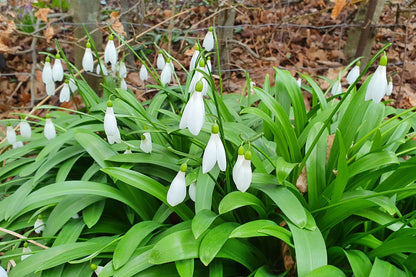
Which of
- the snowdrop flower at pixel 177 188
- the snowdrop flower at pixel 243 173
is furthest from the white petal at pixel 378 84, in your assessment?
the snowdrop flower at pixel 177 188

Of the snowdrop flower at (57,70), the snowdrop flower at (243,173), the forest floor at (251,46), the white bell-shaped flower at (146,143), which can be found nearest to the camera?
the snowdrop flower at (243,173)

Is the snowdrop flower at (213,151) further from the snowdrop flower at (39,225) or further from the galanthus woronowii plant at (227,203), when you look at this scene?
the snowdrop flower at (39,225)

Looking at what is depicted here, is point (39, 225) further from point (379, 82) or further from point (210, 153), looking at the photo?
point (379, 82)

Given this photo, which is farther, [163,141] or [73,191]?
[163,141]

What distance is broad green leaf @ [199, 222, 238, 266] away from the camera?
147 centimetres

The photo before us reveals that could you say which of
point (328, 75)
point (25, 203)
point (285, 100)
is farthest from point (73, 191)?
point (328, 75)

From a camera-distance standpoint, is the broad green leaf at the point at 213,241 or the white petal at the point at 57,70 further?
the white petal at the point at 57,70

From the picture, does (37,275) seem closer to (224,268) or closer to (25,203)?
(25,203)

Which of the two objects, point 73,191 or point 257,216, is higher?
point 73,191

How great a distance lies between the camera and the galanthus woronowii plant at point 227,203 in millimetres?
1527

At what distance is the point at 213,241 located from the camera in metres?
1.56

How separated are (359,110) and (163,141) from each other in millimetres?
1149

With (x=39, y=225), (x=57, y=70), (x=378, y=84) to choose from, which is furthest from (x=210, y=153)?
(x=57, y=70)

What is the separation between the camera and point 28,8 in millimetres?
5277
